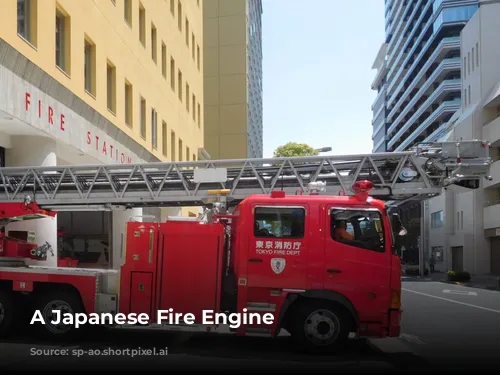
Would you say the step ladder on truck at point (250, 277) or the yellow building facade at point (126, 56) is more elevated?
the yellow building facade at point (126, 56)

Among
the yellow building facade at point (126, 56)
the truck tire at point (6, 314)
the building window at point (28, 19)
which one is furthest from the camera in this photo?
the yellow building facade at point (126, 56)

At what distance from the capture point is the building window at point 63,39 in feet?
55.6

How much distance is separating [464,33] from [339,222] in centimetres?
4494

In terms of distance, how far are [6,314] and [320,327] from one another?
209 inches

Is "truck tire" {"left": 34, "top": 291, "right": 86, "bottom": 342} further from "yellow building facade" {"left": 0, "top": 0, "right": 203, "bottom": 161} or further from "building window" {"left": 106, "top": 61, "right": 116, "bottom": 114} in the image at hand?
"building window" {"left": 106, "top": 61, "right": 116, "bottom": 114}

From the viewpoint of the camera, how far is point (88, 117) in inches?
715

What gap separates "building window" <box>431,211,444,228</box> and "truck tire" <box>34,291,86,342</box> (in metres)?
48.8

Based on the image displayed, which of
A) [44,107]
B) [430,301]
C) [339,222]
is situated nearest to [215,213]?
[339,222]

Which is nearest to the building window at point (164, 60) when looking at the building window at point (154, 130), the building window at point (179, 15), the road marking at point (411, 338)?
the building window at point (154, 130)

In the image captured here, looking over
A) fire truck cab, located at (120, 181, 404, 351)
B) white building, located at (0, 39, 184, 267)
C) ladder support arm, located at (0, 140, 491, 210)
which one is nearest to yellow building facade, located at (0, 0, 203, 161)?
white building, located at (0, 39, 184, 267)

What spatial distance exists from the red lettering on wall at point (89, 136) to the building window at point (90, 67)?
1.77m

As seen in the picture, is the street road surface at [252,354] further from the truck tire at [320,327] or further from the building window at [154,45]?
the building window at [154,45]

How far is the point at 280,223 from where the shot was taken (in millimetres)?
8508

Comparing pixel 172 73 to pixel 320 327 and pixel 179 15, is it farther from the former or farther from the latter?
pixel 320 327
